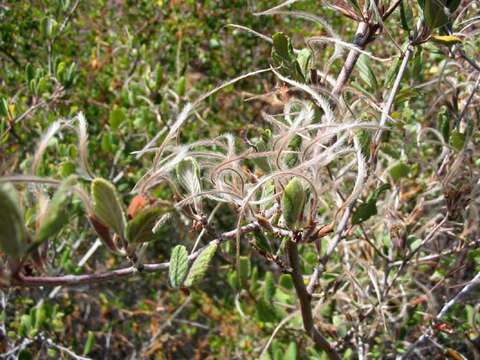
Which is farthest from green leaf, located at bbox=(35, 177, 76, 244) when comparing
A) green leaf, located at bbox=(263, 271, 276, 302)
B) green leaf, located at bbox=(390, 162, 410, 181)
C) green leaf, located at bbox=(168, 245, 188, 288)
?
green leaf, located at bbox=(263, 271, 276, 302)

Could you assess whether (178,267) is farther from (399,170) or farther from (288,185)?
(399,170)

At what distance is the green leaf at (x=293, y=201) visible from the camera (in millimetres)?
722

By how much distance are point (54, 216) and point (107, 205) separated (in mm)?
67

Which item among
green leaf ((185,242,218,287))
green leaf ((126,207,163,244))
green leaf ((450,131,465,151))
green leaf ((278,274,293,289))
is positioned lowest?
green leaf ((278,274,293,289))

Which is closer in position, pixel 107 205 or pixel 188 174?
pixel 107 205

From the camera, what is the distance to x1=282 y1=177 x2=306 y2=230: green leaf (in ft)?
2.37

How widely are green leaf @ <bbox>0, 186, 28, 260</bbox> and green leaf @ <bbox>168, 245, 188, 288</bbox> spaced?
24 centimetres

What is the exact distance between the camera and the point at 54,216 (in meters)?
0.54

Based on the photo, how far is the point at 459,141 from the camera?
104cm

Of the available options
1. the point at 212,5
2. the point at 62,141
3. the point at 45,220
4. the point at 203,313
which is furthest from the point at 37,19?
the point at 45,220

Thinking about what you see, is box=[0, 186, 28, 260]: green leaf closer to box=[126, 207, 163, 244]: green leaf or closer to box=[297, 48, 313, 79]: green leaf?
box=[126, 207, 163, 244]: green leaf

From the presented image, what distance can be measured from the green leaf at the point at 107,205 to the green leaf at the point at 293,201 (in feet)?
0.73

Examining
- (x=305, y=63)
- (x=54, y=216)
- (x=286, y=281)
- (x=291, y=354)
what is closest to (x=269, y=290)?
(x=286, y=281)

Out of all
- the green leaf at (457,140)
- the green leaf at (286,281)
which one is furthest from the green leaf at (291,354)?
the green leaf at (457,140)
